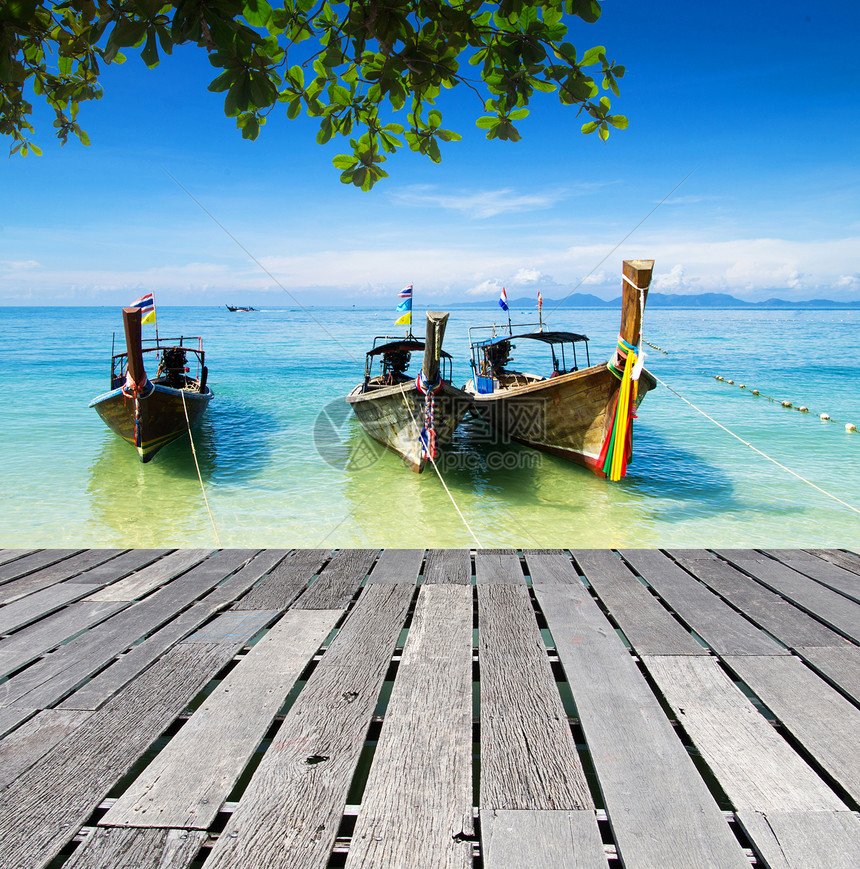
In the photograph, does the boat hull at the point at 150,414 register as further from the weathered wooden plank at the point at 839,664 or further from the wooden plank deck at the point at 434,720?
the weathered wooden plank at the point at 839,664

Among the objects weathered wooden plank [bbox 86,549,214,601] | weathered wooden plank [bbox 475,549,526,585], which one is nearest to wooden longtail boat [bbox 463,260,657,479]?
weathered wooden plank [bbox 475,549,526,585]

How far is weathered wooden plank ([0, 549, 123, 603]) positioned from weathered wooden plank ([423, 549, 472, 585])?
1.98 meters

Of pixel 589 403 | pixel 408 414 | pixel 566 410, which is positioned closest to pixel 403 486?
pixel 408 414

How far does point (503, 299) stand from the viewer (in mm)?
15852

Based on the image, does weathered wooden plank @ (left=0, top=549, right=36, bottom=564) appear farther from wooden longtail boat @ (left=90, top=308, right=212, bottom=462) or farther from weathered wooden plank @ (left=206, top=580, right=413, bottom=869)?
wooden longtail boat @ (left=90, top=308, right=212, bottom=462)

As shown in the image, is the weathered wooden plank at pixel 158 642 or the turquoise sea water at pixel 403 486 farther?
the turquoise sea water at pixel 403 486

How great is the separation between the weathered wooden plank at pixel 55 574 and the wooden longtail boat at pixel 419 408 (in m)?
6.60

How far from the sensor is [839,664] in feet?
7.09

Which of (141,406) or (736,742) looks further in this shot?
(141,406)

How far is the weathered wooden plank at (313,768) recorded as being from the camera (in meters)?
1.38

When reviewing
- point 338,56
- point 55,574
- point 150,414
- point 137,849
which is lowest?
point 150,414

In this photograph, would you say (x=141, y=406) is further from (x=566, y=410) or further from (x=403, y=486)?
(x=566, y=410)

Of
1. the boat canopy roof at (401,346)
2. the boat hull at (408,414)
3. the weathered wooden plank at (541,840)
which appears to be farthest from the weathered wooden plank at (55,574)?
the boat canopy roof at (401,346)

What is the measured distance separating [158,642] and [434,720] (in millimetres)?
1295
